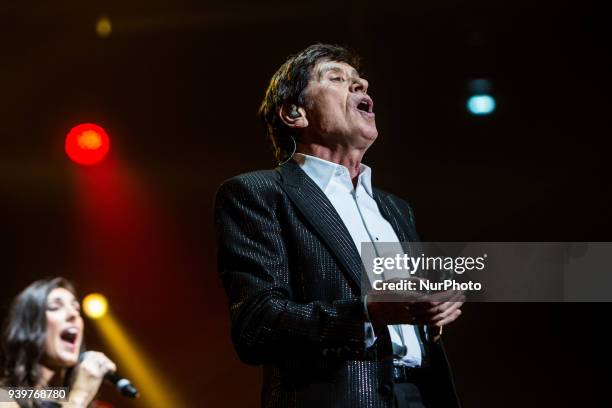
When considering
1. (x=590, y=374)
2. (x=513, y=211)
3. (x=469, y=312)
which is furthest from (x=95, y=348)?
(x=590, y=374)

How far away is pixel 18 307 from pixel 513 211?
2.41 meters

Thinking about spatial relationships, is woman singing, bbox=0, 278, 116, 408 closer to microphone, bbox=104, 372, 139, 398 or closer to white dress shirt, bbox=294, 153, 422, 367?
microphone, bbox=104, 372, 139, 398

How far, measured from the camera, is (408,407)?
1.56 meters

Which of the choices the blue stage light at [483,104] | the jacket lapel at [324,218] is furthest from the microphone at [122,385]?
the blue stage light at [483,104]

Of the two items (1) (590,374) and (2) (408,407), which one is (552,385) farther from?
(2) (408,407)

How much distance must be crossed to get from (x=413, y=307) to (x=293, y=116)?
0.91m

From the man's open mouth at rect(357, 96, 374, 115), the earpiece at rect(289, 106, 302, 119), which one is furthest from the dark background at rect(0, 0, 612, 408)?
the earpiece at rect(289, 106, 302, 119)

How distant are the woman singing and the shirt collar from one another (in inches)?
28.8

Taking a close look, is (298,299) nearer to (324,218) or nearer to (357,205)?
(324,218)

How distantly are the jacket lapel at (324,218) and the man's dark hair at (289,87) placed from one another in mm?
344

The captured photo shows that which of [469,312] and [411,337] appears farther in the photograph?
[469,312]

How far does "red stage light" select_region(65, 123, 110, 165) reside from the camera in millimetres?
3764

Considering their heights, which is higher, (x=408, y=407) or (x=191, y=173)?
(x=191, y=173)

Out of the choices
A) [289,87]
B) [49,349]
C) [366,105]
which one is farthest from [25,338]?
[366,105]
